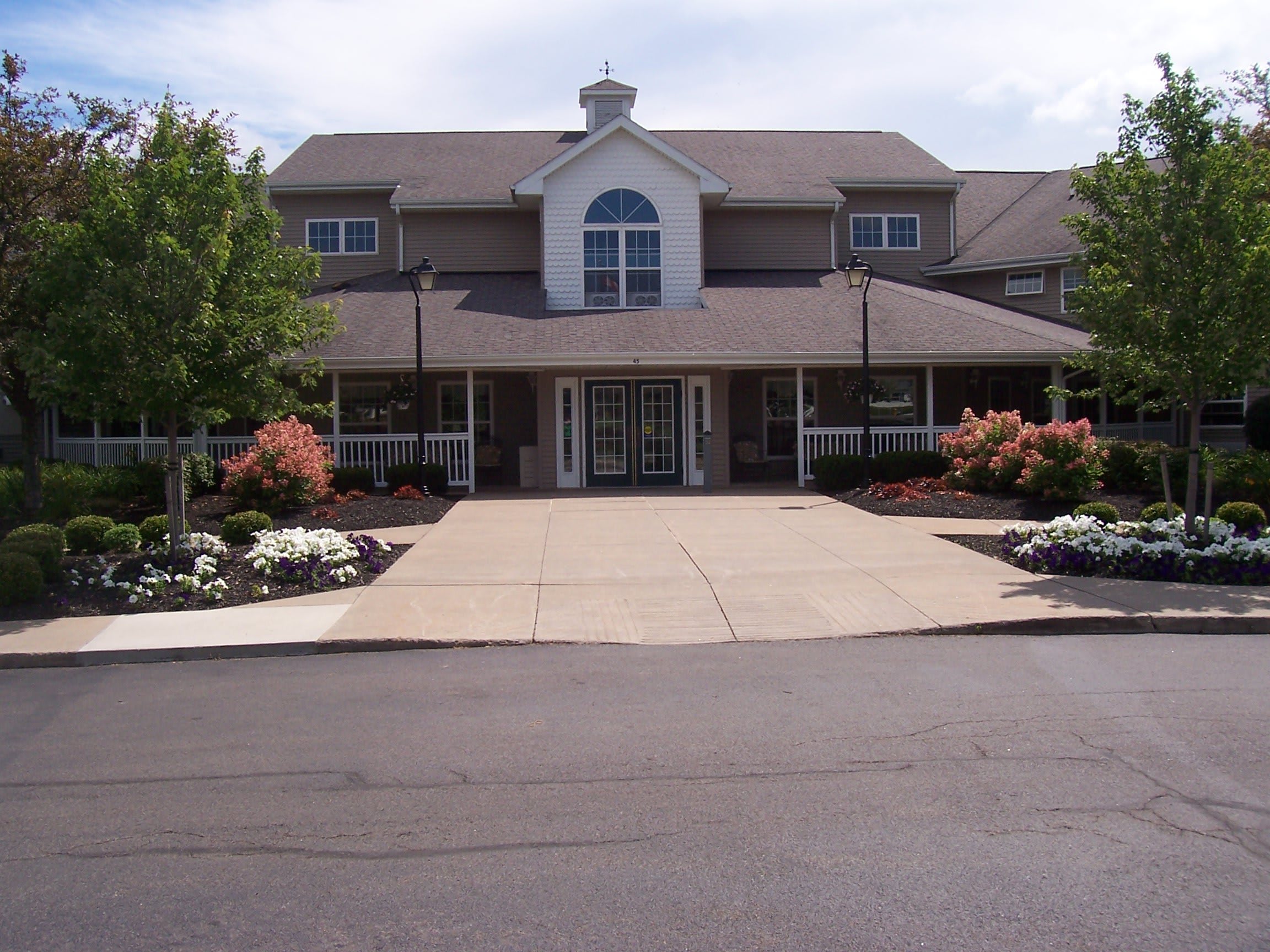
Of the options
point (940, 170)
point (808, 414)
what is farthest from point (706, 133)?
point (808, 414)

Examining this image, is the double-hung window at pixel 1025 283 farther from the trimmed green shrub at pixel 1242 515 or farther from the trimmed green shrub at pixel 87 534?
the trimmed green shrub at pixel 87 534

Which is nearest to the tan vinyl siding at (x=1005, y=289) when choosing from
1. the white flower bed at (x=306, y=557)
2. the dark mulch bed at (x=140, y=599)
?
the white flower bed at (x=306, y=557)

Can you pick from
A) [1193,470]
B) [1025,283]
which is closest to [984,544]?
[1193,470]

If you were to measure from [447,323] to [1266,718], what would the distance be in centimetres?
1734

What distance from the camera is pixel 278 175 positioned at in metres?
25.6

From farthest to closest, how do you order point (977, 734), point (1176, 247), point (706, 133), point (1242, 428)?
1. point (706, 133)
2. point (1242, 428)
3. point (1176, 247)
4. point (977, 734)

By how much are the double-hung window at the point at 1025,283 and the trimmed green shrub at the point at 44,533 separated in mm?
21962

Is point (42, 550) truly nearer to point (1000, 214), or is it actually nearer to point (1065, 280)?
Result: point (1065, 280)

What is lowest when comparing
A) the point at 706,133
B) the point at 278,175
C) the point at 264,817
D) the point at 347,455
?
the point at 264,817

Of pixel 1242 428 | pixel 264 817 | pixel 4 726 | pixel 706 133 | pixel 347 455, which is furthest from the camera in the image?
pixel 706 133

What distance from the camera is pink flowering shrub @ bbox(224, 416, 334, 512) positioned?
52.8ft

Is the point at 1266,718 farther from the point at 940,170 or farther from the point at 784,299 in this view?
the point at 940,170

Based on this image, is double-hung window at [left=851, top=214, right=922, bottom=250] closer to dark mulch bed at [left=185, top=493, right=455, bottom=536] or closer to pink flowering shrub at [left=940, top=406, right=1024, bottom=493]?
pink flowering shrub at [left=940, top=406, right=1024, bottom=493]

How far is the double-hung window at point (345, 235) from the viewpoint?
25.5 m
